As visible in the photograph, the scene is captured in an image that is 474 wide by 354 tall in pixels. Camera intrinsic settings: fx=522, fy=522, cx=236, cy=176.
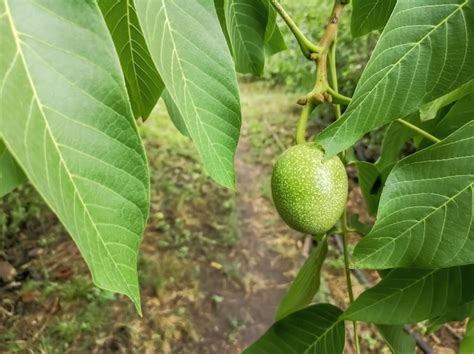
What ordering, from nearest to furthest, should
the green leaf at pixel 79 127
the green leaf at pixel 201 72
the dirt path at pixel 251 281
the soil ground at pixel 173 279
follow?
the green leaf at pixel 79 127
the green leaf at pixel 201 72
the soil ground at pixel 173 279
the dirt path at pixel 251 281

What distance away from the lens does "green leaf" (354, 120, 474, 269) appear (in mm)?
574

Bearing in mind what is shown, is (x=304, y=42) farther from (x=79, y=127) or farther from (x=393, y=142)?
(x=79, y=127)

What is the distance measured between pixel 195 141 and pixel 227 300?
2.13 meters

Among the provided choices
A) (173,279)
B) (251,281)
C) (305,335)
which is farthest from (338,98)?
(251,281)

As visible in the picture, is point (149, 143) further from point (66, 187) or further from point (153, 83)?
point (66, 187)

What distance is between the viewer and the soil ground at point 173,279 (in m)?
2.21

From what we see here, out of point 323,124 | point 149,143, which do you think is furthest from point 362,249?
point 323,124

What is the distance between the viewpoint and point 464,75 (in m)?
0.54

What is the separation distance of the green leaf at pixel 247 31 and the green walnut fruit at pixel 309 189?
22 centimetres

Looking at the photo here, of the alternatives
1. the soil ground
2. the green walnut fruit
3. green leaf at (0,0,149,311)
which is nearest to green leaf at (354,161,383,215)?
the green walnut fruit

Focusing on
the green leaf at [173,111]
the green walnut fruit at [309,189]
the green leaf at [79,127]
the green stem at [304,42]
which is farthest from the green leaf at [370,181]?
the green leaf at [79,127]

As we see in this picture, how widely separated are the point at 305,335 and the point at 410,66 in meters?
0.50

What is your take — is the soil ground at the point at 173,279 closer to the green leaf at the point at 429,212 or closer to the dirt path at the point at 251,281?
the dirt path at the point at 251,281

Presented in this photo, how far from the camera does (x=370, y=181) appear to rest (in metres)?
0.83
